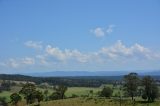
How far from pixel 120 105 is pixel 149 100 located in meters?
17.1

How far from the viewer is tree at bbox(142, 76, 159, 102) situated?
111 m

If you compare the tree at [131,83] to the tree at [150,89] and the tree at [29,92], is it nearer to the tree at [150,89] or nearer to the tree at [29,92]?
the tree at [150,89]

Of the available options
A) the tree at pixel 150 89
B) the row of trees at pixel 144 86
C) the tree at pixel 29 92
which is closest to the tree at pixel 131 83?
the row of trees at pixel 144 86

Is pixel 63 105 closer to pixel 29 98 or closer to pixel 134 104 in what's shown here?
pixel 134 104

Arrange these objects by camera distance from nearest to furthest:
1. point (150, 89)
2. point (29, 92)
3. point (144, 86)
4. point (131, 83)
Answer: point (150, 89), point (144, 86), point (131, 83), point (29, 92)

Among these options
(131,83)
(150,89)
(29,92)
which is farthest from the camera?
(29,92)

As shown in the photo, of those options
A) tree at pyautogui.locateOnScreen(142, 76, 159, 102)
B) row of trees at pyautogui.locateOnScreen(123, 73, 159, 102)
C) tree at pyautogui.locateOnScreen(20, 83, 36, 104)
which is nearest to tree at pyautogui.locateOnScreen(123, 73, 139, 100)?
row of trees at pyautogui.locateOnScreen(123, 73, 159, 102)

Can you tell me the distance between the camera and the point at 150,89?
112m

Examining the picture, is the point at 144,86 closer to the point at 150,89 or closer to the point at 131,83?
the point at 150,89

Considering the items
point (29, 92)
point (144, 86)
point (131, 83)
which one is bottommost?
point (29, 92)

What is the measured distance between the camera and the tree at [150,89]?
364 feet

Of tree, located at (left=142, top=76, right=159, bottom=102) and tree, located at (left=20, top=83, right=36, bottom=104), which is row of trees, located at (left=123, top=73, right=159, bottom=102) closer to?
tree, located at (left=142, top=76, right=159, bottom=102)

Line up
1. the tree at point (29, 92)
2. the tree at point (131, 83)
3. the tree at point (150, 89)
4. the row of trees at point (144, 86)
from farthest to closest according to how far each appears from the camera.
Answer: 1. the tree at point (29, 92)
2. the tree at point (131, 83)
3. the row of trees at point (144, 86)
4. the tree at point (150, 89)

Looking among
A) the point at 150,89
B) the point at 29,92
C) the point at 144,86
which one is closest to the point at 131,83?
the point at 144,86
